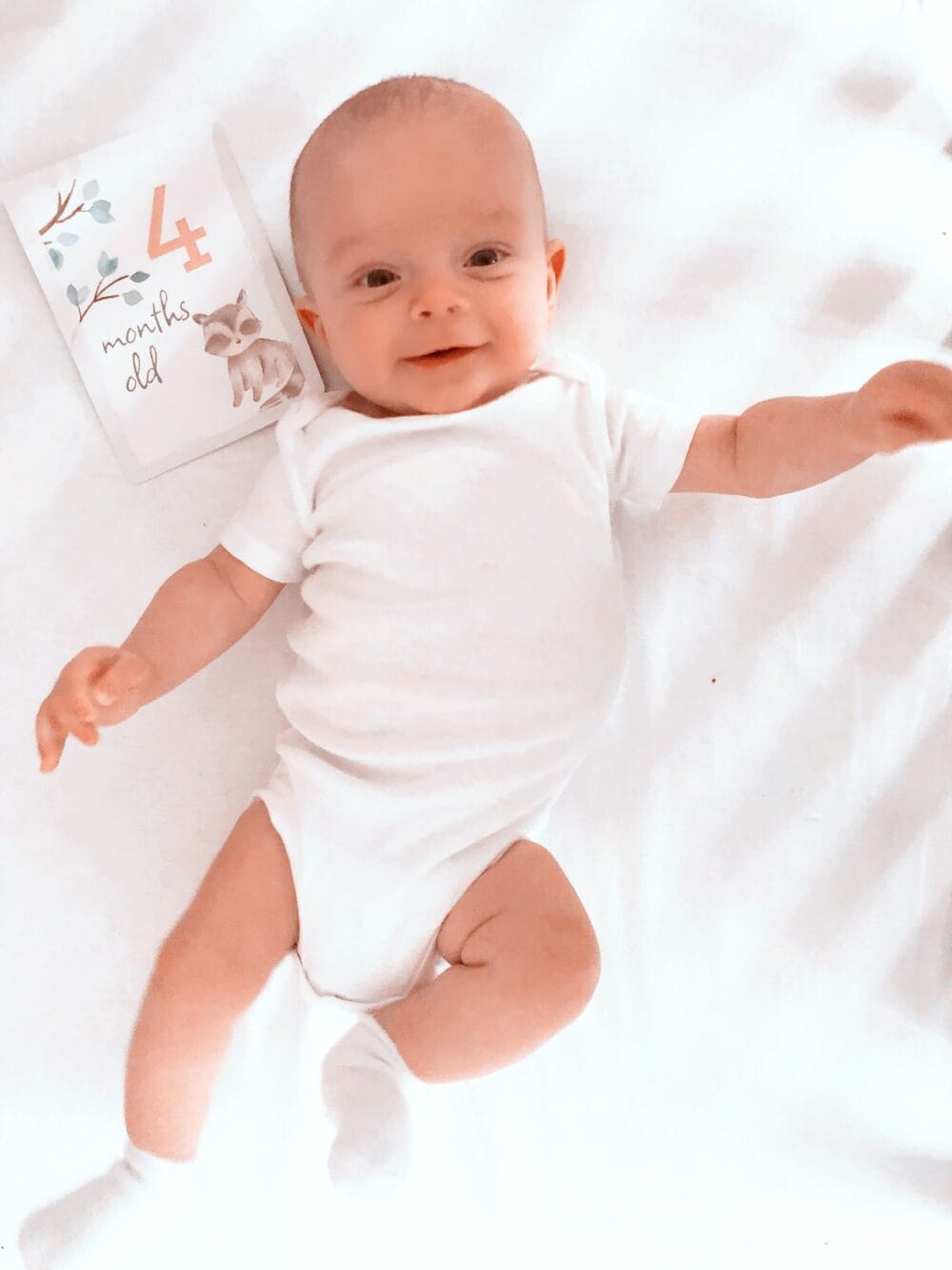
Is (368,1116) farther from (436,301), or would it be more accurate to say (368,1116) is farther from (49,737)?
(436,301)

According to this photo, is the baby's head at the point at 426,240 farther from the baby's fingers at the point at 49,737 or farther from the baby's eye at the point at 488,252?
the baby's fingers at the point at 49,737

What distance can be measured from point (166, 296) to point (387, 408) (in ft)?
0.83

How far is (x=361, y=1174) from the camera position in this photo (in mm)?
827

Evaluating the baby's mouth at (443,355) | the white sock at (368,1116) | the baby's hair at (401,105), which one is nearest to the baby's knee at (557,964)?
the white sock at (368,1116)

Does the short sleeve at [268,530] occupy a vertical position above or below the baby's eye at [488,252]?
below

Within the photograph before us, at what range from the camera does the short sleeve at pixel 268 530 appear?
0.92 metres

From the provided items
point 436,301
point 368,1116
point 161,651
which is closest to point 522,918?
point 368,1116

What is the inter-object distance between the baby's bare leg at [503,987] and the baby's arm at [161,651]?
314mm

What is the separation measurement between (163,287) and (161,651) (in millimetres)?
354

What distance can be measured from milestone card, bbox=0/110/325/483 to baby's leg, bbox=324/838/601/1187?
51cm

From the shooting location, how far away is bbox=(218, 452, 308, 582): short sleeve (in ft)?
3.02

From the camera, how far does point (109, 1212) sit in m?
0.91

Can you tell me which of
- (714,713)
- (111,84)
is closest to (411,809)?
(714,713)

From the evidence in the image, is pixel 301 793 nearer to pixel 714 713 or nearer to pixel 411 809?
pixel 411 809
